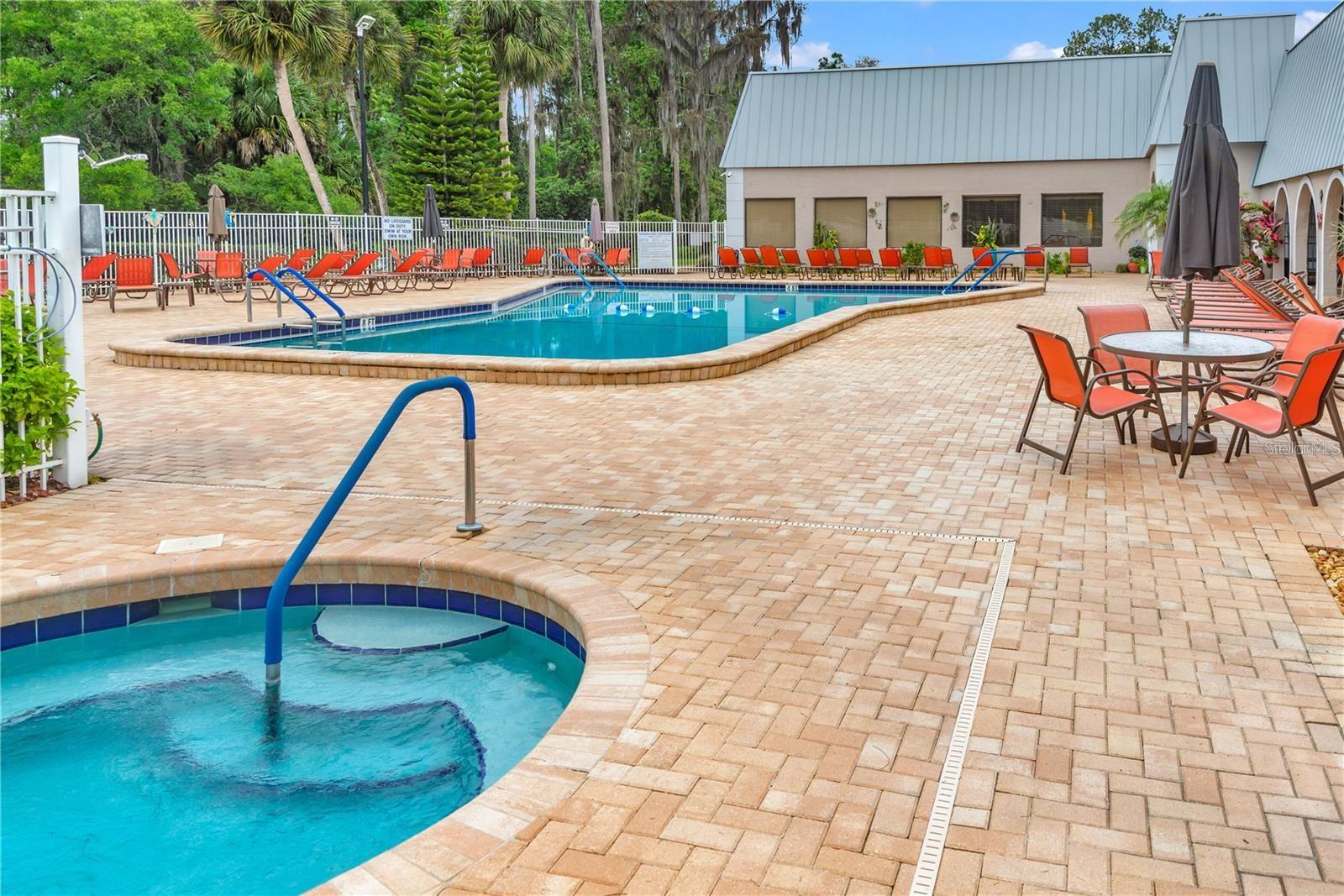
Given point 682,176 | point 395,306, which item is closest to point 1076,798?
point 395,306

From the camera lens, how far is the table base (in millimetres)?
6324

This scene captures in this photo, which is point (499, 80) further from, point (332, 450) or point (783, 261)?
point (332, 450)

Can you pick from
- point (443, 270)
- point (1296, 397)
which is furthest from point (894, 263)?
point (1296, 397)

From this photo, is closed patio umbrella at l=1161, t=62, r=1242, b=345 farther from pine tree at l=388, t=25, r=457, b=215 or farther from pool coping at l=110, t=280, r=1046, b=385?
pine tree at l=388, t=25, r=457, b=215

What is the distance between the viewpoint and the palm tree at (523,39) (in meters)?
31.9

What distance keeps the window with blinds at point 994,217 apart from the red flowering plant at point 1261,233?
30.4ft

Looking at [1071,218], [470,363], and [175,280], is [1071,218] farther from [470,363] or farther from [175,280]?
[470,363]

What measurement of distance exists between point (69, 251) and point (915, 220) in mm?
25774

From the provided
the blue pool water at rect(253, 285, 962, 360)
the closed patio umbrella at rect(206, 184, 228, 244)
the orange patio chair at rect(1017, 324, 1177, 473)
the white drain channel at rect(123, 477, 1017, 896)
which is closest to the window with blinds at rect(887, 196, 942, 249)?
the blue pool water at rect(253, 285, 962, 360)

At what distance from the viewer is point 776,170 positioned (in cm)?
2992

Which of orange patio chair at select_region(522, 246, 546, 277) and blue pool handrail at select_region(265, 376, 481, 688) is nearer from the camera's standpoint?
blue pool handrail at select_region(265, 376, 481, 688)

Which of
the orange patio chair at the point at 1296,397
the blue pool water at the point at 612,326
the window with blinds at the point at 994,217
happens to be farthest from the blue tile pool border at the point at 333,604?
the window with blinds at the point at 994,217

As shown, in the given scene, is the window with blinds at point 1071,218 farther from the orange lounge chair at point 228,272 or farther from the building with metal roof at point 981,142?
the orange lounge chair at point 228,272

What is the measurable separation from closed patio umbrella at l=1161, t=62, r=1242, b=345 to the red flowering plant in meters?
12.6
